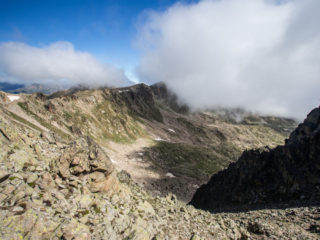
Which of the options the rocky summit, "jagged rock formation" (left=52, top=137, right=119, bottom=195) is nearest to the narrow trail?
the rocky summit

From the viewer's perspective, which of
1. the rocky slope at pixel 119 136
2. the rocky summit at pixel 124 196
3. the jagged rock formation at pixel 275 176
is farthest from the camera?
the rocky slope at pixel 119 136

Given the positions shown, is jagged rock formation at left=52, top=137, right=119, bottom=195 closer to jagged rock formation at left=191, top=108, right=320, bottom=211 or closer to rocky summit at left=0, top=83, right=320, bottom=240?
rocky summit at left=0, top=83, right=320, bottom=240

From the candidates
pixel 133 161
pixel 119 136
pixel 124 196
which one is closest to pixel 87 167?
pixel 124 196

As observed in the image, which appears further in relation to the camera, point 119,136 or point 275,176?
point 119,136

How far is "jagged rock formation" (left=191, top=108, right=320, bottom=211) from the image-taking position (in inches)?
1290

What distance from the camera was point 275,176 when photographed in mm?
37719

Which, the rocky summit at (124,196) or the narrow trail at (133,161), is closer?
the rocky summit at (124,196)

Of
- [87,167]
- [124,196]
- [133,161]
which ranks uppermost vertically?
[133,161]

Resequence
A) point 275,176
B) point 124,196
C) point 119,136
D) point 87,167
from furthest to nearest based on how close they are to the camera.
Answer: point 119,136 < point 275,176 < point 124,196 < point 87,167

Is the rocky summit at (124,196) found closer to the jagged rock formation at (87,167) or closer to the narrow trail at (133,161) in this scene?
the jagged rock formation at (87,167)

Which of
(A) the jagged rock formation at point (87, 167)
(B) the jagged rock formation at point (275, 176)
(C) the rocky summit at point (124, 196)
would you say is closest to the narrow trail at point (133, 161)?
(B) the jagged rock formation at point (275, 176)

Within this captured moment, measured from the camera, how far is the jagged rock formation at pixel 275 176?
3277cm

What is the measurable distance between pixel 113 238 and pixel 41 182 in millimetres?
6588

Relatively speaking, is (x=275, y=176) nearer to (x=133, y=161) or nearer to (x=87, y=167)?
(x=87, y=167)
